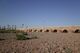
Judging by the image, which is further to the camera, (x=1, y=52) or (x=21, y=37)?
(x=21, y=37)

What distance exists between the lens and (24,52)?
28.6ft

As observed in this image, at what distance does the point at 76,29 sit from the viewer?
46688 mm

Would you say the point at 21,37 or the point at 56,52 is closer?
the point at 56,52

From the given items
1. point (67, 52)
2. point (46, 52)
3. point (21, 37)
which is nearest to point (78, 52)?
point (67, 52)

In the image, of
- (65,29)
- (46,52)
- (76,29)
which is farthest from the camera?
(65,29)

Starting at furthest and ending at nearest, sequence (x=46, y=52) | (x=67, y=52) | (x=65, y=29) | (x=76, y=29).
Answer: (x=65, y=29) < (x=76, y=29) < (x=46, y=52) < (x=67, y=52)

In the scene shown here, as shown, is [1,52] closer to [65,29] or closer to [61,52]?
[61,52]

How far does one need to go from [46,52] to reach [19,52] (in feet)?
5.68

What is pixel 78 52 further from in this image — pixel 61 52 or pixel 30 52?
pixel 30 52

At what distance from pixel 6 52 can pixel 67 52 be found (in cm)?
386

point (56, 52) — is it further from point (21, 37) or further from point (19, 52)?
point (21, 37)

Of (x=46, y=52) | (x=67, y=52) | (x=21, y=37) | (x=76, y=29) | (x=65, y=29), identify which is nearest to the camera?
(x=67, y=52)

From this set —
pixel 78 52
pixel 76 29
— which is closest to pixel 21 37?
pixel 78 52

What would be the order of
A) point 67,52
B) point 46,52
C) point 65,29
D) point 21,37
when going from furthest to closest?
point 65,29
point 21,37
point 46,52
point 67,52
